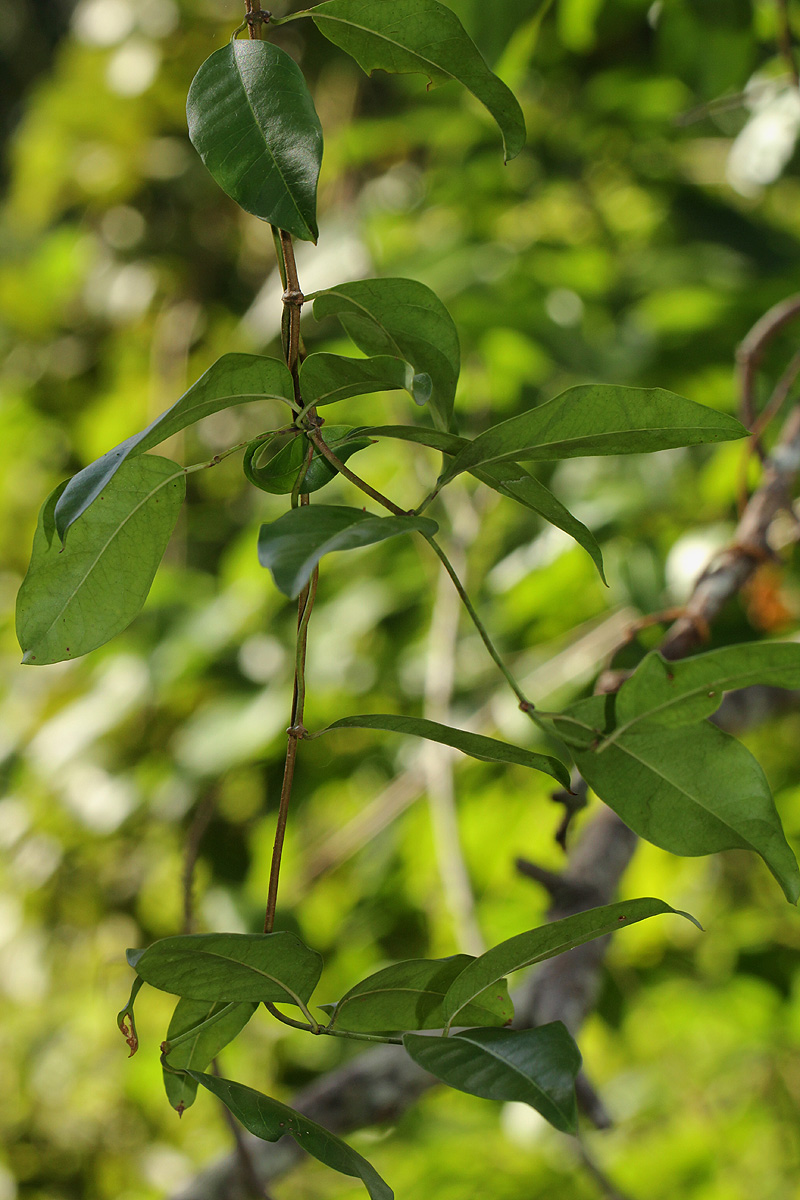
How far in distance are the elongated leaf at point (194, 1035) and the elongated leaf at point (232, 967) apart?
0.02m

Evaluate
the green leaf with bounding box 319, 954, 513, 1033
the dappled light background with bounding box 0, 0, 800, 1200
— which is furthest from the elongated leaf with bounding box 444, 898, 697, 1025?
the dappled light background with bounding box 0, 0, 800, 1200

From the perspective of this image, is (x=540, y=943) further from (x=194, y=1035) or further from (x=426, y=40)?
(x=426, y=40)

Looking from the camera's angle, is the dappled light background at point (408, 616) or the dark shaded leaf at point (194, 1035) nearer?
the dark shaded leaf at point (194, 1035)

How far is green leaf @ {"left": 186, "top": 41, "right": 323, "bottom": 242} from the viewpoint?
0.61 feet

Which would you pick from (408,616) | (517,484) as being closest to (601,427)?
(517,484)

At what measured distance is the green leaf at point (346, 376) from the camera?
0.60ft

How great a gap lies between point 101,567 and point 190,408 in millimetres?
50

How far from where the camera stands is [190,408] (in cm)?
17

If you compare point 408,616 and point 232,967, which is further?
point 408,616

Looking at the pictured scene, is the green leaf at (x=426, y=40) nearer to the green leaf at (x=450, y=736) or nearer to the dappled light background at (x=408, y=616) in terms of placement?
the green leaf at (x=450, y=736)

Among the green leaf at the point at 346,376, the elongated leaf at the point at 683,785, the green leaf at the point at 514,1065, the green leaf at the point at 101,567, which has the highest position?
the green leaf at the point at 346,376

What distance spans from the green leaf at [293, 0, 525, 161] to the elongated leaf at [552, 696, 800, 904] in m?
0.13

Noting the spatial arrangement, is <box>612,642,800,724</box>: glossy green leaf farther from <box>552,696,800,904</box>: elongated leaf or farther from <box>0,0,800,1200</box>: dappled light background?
<box>0,0,800,1200</box>: dappled light background

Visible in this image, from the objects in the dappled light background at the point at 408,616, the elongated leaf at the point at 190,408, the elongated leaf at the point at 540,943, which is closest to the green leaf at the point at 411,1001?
the elongated leaf at the point at 540,943
